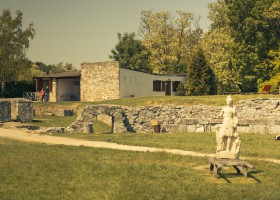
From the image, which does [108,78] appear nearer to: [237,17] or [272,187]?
[237,17]

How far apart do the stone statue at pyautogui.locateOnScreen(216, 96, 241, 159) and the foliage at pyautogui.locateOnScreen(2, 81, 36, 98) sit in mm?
43983

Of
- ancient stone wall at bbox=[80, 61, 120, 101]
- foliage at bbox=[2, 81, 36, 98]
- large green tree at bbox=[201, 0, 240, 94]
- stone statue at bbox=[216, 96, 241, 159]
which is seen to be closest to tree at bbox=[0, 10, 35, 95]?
foliage at bbox=[2, 81, 36, 98]

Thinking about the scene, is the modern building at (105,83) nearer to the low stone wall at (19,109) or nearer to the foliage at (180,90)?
the foliage at (180,90)

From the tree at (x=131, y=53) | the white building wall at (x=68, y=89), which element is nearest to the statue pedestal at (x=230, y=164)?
the white building wall at (x=68, y=89)

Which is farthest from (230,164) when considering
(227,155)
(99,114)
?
(99,114)

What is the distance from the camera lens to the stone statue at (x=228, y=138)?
47.8ft

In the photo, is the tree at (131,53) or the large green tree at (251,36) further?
the tree at (131,53)

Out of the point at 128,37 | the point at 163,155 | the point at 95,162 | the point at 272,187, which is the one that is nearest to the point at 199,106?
the point at 163,155

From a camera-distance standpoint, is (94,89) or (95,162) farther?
(94,89)

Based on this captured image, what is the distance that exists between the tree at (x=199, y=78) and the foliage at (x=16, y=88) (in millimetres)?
21394

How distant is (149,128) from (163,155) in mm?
16298

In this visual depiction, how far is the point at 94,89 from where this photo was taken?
156 ft

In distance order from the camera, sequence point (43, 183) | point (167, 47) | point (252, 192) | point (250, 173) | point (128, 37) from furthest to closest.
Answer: point (128, 37) < point (167, 47) < point (250, 173) < point (43, 183) < point (252, 192)

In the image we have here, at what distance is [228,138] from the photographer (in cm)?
1466
